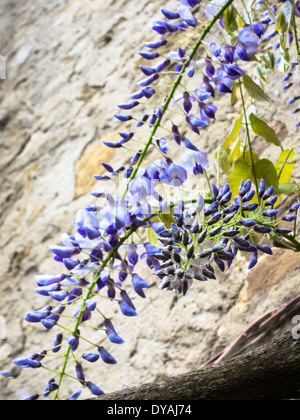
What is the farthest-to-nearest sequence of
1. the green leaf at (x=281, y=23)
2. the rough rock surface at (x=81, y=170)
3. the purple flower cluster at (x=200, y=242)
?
the rough rock surface at (x=81, y=170), the green leaf at (x=281, y=23), the purple flower cluster at (x=200, y=242)

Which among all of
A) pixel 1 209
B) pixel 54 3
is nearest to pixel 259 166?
pixel 1 209

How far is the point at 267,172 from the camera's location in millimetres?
974

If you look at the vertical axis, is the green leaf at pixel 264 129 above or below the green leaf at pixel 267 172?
above

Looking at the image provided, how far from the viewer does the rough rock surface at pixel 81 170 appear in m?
1.38

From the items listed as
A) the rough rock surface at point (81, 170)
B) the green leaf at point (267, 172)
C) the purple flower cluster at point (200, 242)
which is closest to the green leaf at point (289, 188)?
the green leaf at point (267, 172)

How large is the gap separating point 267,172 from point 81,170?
1190 millimetres

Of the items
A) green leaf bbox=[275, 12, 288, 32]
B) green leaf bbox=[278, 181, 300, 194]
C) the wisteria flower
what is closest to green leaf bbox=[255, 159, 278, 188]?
green leaf bbox=[278, 181, 300, 194]

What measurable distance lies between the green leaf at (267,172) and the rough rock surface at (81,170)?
0.91ft

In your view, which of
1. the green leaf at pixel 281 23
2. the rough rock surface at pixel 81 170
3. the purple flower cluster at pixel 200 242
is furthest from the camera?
the rough rock surface at pixel 81 170

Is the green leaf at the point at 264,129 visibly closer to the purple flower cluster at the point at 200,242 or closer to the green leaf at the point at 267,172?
the green leaf at the point at 267,172

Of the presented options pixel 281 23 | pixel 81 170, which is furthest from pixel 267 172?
pixel 81 170

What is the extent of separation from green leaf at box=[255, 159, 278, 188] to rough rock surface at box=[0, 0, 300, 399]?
0.91 ft

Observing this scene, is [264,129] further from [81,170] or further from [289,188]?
[81,170]
